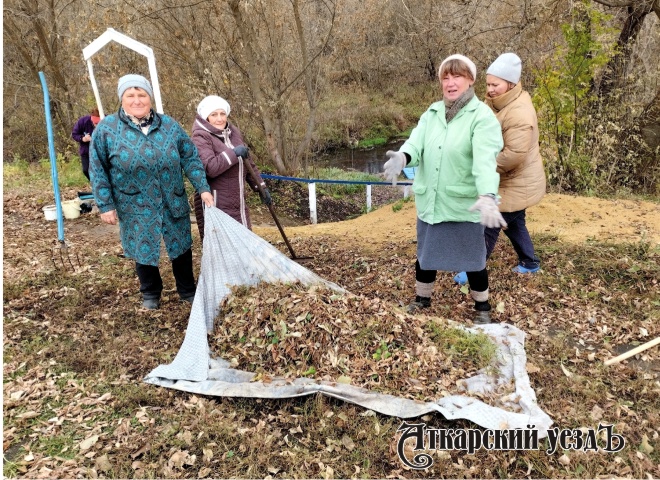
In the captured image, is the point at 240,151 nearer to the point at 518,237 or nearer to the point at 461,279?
the point at 461,279

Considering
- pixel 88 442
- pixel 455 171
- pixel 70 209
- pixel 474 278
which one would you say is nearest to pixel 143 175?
pixel 88 442

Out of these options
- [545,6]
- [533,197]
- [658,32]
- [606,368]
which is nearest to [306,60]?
[545,6]

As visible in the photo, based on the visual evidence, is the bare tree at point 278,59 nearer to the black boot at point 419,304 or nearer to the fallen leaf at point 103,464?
the black boot at point 419,304

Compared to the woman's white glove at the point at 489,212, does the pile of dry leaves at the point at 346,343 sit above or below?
below

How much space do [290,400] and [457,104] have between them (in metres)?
1.91

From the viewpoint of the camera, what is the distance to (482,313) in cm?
336

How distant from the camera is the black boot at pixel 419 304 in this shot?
3.49 m

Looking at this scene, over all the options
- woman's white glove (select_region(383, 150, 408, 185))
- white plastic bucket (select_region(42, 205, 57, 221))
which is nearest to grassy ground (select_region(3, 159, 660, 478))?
woman's white glove (select_region(383, 150, 408, 185))

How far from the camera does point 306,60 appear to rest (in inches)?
332

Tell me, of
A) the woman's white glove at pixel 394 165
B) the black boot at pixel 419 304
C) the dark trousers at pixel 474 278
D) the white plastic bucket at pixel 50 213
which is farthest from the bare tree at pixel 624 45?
the white plastic bucket at pixel 50 213

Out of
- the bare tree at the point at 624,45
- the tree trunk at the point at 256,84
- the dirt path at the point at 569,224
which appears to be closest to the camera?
the dirt path at the point at 569,224

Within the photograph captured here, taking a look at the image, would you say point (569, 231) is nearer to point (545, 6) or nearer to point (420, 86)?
point (545, 6)

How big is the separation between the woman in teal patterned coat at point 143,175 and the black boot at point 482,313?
200cm

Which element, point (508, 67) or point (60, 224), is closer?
point (508, 67)
